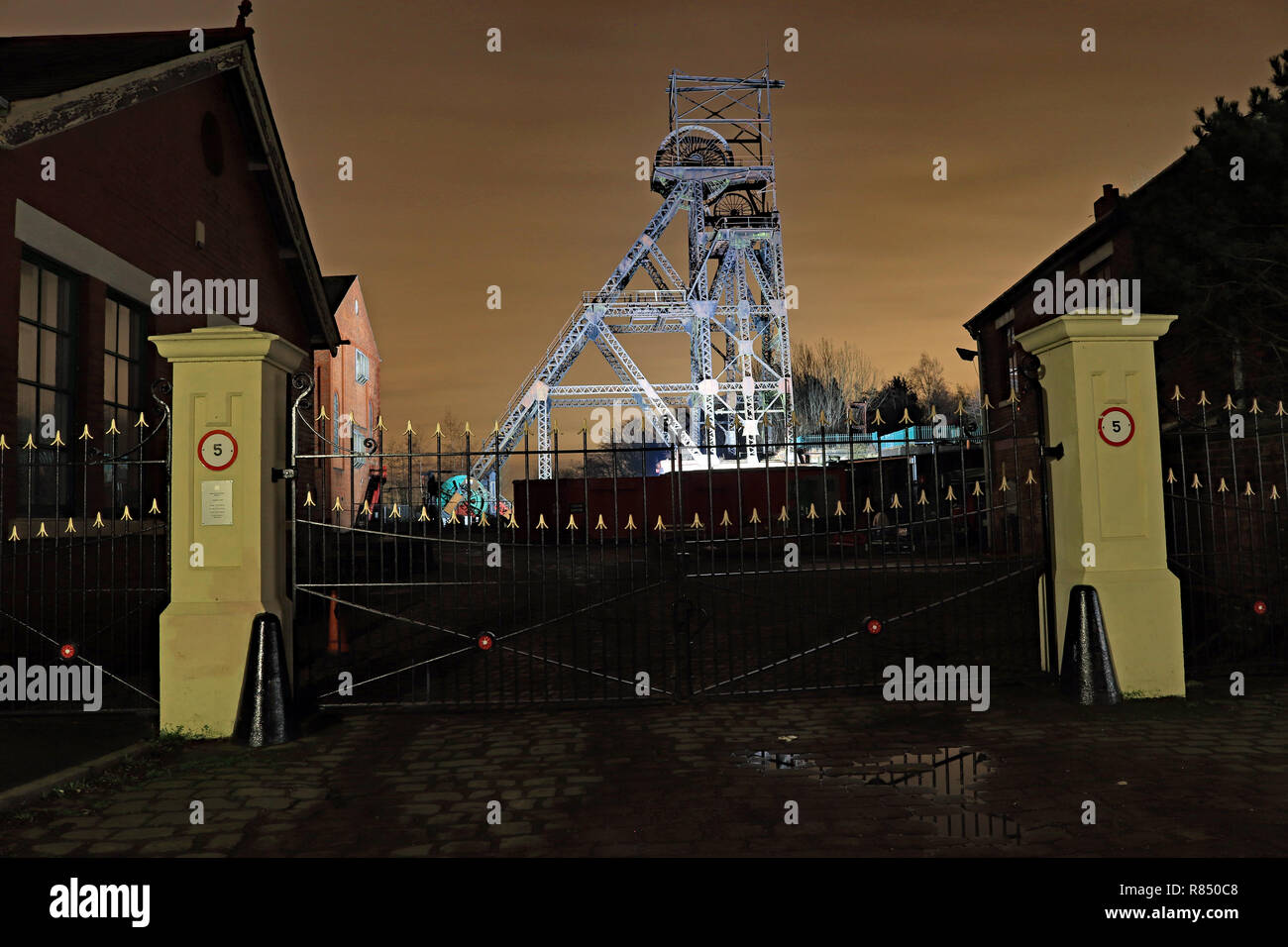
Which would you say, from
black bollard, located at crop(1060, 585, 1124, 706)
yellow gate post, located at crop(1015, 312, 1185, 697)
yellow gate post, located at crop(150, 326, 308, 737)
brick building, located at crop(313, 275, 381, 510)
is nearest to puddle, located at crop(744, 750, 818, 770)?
black bollard, located at crop(1060, 585, 1124, 706)

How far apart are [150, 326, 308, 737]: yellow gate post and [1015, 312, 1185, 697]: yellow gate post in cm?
601

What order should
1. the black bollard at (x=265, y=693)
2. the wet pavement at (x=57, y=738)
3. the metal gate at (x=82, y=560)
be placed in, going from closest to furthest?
the wet pavement at (x=57, y=738)
the black bollard at (x=265, y=693)
the metal gate at (x=82, y=560)

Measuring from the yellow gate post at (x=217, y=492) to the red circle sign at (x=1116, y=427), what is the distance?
20.4 ft

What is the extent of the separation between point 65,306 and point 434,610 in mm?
7570

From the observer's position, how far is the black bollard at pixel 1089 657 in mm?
6945

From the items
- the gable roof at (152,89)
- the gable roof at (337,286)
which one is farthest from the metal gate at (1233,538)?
the gable roof at (337,286)

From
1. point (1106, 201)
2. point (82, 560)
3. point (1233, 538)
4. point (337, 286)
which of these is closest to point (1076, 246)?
point (1106, 201)

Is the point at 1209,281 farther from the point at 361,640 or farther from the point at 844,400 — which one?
the point at 844,400

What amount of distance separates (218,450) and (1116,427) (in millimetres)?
6749

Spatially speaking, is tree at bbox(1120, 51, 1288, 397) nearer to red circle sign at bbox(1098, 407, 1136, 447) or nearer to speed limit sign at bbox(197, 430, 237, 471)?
red circle sign at bbox(1098, 407, 1136, 447)

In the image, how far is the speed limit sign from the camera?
6.73 meters

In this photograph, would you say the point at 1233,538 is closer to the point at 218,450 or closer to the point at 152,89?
the point at 218,450

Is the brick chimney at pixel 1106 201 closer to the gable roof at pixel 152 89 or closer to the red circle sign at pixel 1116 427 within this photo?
the red circle sign at pixel 1116 427

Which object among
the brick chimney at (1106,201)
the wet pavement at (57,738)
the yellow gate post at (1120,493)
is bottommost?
the wet pavement at (57,738)
